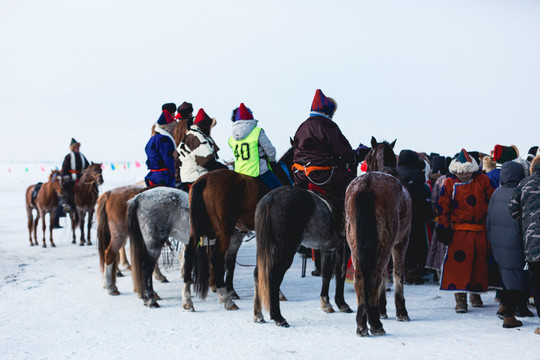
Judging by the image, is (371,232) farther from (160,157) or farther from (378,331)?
(160,157)

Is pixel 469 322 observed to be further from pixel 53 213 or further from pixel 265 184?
pixel 53 213

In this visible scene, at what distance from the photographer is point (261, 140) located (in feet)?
22.3

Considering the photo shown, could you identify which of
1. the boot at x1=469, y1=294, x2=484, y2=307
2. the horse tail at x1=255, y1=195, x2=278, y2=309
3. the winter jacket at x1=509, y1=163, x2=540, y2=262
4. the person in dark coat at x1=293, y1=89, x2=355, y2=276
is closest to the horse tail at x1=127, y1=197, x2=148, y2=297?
the horse tail at x1=255, y1=195, x2=278, y2=309

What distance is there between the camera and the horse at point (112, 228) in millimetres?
7363

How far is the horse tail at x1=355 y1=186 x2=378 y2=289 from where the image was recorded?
5.04 metres

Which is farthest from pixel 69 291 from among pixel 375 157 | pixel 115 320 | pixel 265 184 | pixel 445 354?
pixel 445 354

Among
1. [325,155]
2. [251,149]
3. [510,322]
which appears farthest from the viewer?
[251,149]

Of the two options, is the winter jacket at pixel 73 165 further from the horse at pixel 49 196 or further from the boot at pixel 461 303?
the boot at pixel 461 303

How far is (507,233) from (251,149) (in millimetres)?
3368

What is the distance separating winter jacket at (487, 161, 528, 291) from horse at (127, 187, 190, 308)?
4107 millimetres

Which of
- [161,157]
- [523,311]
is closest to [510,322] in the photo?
[523,311]

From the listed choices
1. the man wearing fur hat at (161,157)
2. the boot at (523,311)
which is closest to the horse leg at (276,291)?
the boot at (523,311)

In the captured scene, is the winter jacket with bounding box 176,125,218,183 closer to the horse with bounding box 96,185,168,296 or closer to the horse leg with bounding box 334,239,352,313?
the horse with bounding box 96,185,168,296

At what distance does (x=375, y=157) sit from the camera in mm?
5938
